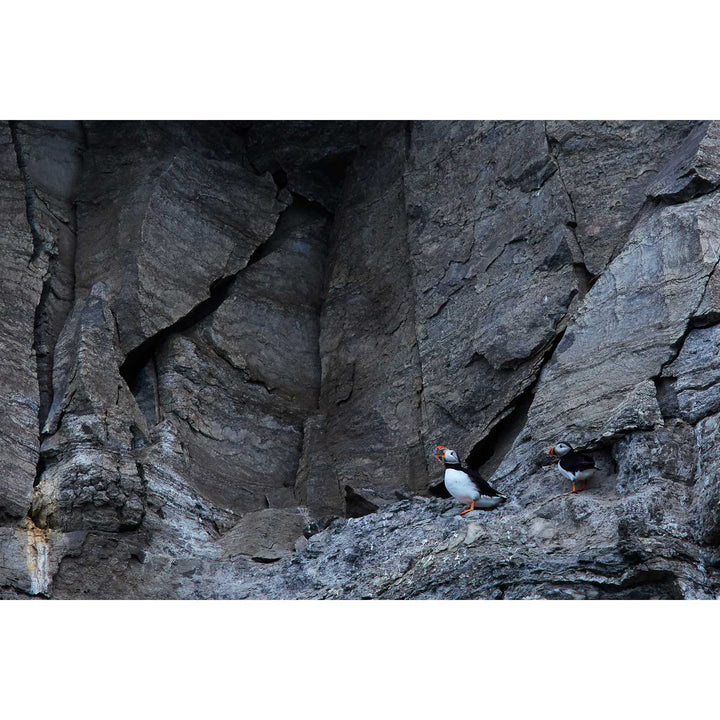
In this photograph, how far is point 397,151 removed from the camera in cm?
1900

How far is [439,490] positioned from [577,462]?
95.7 inches

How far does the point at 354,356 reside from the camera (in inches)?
711

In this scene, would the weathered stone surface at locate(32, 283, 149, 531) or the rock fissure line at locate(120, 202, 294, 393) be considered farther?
the rock fissure line at locate(120, 202, 294, 393)

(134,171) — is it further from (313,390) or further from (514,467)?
(514,467)

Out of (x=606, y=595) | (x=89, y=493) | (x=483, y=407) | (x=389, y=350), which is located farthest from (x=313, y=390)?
(x=606, y=595)

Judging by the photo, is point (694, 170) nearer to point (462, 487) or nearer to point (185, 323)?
point (462, 487)

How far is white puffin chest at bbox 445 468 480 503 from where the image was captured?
1456 cm

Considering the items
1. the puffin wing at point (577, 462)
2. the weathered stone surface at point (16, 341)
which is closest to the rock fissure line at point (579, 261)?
the puffin wing at point (577, 462)

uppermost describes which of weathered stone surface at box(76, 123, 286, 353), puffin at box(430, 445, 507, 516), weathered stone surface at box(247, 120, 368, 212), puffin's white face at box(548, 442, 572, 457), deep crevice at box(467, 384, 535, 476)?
weathered stone surface at box(247, 120, 368, 212)

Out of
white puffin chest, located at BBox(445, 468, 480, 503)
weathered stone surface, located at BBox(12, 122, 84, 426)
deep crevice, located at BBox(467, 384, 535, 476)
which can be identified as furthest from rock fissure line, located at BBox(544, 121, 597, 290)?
weathered stone surface, located at BBox(12, 122, 84, 426)

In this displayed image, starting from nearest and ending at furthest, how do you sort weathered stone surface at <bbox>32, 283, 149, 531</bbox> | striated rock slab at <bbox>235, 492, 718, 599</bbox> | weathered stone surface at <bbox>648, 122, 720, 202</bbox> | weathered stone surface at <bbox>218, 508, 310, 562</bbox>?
striated rock slab at <bbox>235, 492, 718, 599</bbox>
weathered stone surface at <bbox>32, 283, 149, 531</bbox>
weathered stone surface at <bbox>218, 508, 310, 562</bbox>
weathered stone surface at <bbox>648, 122, 720, 202</bbox>

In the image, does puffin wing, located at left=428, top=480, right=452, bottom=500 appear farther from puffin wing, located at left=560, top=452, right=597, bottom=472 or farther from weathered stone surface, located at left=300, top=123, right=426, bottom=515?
puffin wing, located at left=560, top=452, right=597, bottom=472

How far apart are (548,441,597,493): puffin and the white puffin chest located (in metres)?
0.85

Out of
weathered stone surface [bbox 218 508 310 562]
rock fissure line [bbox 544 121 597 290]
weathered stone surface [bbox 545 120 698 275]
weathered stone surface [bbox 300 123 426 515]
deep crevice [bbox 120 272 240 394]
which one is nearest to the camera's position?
weathered stone surface [bbox 218 508 310 562]
